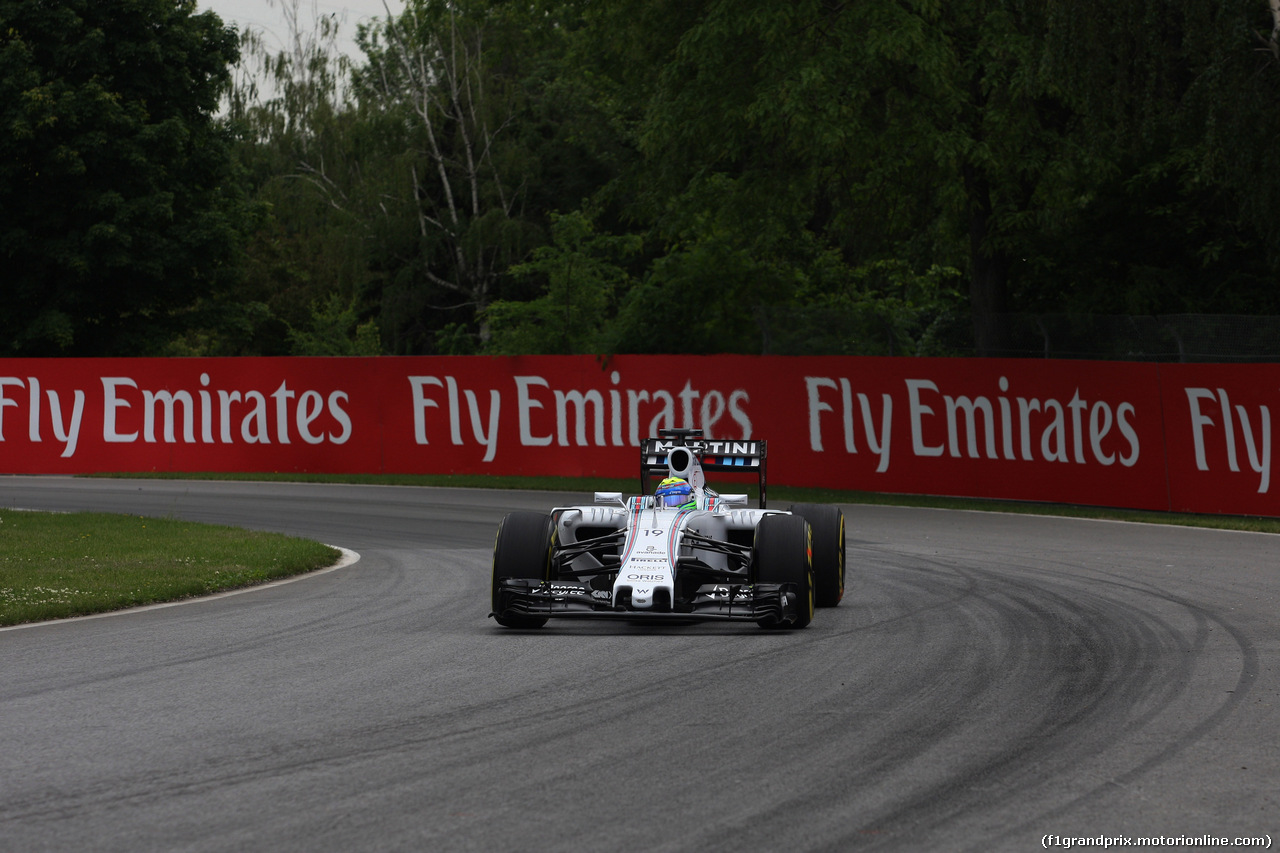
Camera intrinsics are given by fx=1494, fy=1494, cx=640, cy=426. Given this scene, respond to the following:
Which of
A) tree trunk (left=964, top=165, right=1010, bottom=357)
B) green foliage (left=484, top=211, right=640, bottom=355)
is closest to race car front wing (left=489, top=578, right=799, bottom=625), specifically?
tree trunk (left=964, top=165, right=1010, bottom=357)

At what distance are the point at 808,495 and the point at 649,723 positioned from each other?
16.5 meters

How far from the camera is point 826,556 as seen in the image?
1111 cm

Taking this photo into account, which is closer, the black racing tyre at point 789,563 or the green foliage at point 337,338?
the black racing tyre at point 789,563

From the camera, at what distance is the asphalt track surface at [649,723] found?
5398 millimetres

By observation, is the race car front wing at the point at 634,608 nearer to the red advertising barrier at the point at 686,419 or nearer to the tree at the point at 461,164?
the red advertising barrier at the point at 686,419

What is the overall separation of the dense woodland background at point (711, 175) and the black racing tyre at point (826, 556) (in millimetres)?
10907

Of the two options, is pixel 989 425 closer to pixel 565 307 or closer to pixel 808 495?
pixel 808 495

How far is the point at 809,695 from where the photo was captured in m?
7.73

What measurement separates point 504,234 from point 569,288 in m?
18.9

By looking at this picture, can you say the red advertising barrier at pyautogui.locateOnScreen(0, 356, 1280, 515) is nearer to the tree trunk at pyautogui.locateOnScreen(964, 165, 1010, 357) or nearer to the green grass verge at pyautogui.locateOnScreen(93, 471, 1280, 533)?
the green grass verge at pyautogui.locateOnScreen(93, 471, 1280, 533)

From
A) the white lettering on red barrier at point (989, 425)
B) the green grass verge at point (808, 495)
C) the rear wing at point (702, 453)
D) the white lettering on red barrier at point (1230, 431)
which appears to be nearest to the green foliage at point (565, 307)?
the green grass verge at point (808, 495)

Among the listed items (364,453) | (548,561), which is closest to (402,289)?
(364,453)

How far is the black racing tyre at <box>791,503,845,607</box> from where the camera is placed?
11.1 metres

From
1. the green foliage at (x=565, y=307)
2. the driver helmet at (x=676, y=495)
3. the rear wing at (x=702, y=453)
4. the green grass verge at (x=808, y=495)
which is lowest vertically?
the green grass verge at (x=808, y=495)
